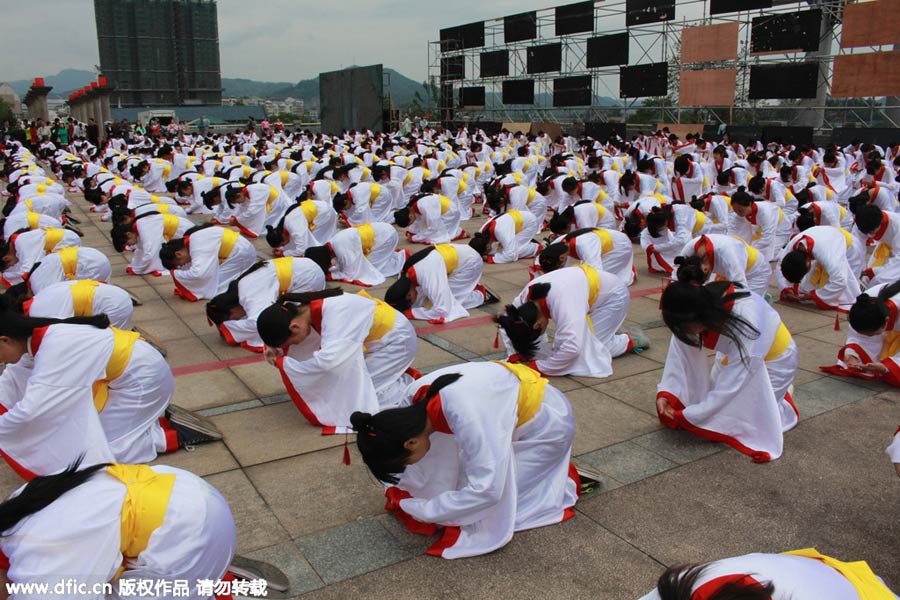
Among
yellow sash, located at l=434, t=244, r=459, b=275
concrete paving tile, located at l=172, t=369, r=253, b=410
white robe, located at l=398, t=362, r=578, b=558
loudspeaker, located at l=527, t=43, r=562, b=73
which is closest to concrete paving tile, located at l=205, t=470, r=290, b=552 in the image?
white robe, located at l=398, t=362, r=578, b=558

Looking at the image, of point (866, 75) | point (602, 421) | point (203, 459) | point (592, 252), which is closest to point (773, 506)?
point (602, 421)

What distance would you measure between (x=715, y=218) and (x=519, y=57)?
1952 centimetres

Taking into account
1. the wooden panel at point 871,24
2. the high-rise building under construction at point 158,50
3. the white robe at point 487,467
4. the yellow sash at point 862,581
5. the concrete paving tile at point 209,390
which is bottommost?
the concrete paving tile at point 209,390

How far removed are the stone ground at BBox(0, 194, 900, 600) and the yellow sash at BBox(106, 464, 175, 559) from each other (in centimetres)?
82

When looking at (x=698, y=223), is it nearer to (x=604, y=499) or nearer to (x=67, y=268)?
(x=604, y=499)

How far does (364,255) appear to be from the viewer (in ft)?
25.9

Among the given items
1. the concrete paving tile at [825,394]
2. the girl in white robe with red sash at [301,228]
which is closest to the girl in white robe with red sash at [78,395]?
the concrete paving tile at [825,394]

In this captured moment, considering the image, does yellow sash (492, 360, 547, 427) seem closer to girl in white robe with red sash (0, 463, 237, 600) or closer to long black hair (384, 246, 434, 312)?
girl in white robe with red sash (0, 463, 237, 600)

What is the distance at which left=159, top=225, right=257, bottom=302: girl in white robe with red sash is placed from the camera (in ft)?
22.7

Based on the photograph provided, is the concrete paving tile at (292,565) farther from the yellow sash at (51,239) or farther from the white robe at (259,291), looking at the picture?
the yellow sash at (51,239)

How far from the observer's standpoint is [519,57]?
26656 millimetres

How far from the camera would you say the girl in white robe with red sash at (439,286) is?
5891 millimetres

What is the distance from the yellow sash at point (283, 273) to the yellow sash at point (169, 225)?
119 inches

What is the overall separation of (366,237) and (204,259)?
63.9 inches
